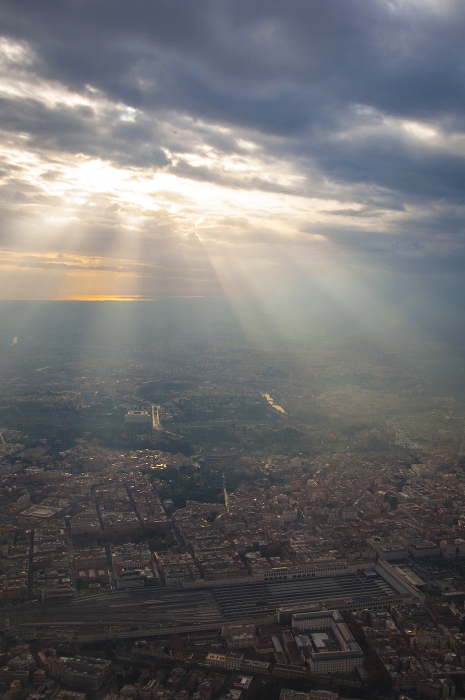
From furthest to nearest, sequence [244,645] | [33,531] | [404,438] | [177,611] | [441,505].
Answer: [404,438], [441,505], [33,531], [177,611], [244,645]

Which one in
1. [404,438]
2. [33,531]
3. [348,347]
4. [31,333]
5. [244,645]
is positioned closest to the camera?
[244,645]

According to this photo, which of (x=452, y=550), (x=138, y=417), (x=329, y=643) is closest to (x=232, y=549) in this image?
(x=329, y=643)

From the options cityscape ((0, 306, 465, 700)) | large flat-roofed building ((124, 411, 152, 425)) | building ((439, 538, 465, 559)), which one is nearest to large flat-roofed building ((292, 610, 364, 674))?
cityscape ((0, 306, 465, 700))

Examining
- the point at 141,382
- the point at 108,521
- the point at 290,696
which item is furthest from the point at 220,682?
the point at 141,382

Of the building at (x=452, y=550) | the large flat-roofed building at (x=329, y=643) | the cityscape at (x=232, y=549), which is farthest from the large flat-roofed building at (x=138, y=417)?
the large flat-roofed building at (x=329, y=643)

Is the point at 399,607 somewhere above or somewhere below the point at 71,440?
above

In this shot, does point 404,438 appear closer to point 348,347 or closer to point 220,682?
point 220,682

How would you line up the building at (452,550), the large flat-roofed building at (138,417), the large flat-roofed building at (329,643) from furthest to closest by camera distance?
the large flat-roofed building at (138,417) → the building at (452,550) → the large flat-roofed building at (329,643)

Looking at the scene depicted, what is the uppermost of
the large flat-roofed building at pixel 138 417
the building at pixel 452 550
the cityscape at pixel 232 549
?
the building at pixel 452 550

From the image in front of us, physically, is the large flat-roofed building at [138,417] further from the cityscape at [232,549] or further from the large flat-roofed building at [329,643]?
the large flat-roofed building at [329,643]
